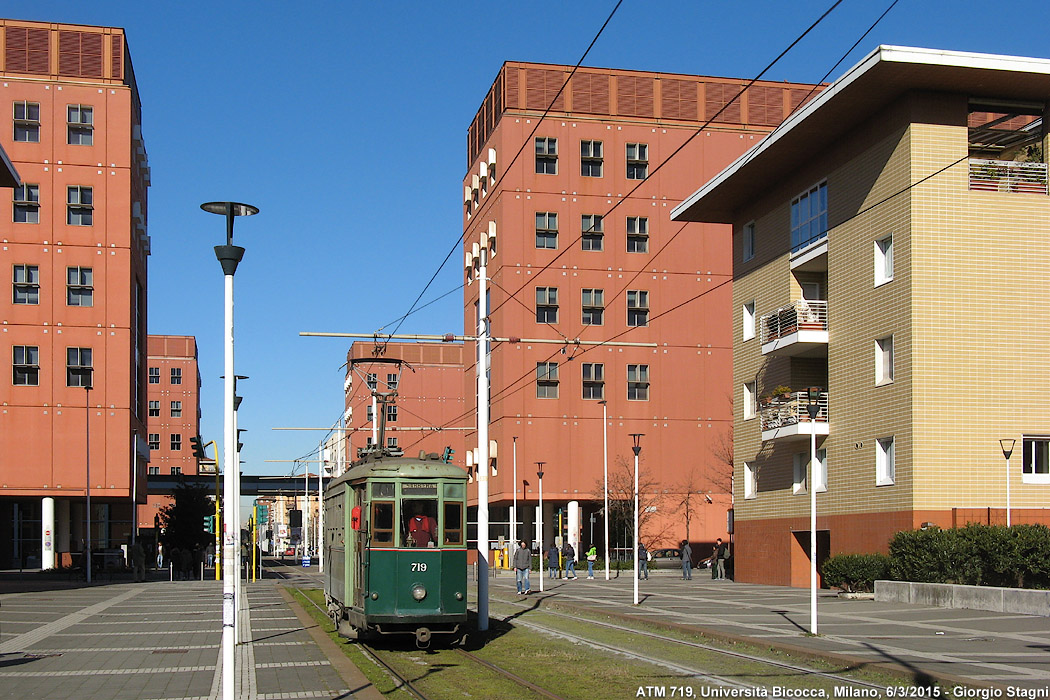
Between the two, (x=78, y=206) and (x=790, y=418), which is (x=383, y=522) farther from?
(x=78, y=206)

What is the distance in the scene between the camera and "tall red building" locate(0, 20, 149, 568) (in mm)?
59906

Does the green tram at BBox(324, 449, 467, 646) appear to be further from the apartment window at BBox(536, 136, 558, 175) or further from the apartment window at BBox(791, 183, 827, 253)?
the apartment window at BBox(536, 136, 558, 175)

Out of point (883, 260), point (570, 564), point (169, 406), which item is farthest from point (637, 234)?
point (169, 406)

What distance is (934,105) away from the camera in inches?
1297

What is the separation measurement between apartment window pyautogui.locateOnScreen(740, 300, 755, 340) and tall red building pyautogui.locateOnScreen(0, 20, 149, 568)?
111 ft

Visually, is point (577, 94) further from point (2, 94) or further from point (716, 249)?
point (2, 94)

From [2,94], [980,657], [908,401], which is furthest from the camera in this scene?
[2,94]

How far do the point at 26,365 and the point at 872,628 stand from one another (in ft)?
161

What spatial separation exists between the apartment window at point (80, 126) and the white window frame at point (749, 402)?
123 ft

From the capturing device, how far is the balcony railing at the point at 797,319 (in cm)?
3778

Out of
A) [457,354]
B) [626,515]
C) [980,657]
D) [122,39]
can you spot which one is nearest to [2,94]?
[122,39]

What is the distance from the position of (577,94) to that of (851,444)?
37.9m

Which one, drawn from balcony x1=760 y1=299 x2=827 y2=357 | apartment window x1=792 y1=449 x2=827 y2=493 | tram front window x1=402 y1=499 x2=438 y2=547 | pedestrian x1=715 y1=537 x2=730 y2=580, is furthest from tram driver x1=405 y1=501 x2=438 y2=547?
pedestrian x1=715 y1=537 x2=730 y2=580

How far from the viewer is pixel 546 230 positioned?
2665 inches
